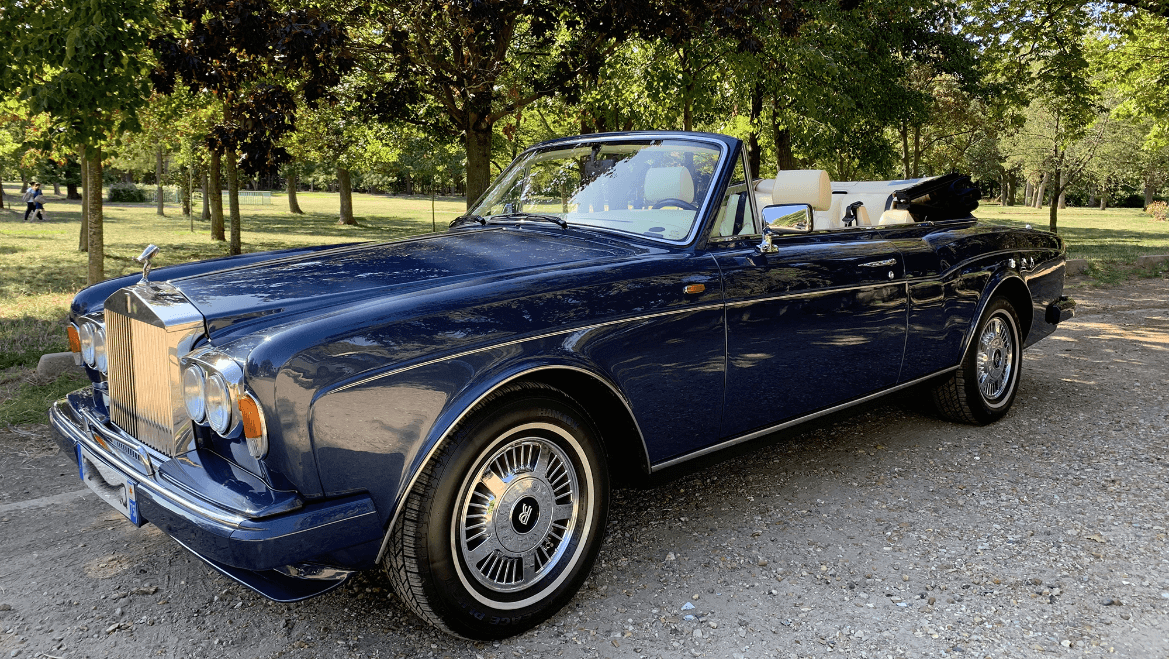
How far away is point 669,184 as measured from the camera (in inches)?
144

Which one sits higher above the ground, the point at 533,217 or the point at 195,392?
the point at 533,217

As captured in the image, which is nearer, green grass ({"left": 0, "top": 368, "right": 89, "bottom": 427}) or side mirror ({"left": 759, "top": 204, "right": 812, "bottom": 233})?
side mirror ({"left": 759, "top": 204, "right": 812, "bottom": 233})

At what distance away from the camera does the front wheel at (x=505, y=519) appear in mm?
2520

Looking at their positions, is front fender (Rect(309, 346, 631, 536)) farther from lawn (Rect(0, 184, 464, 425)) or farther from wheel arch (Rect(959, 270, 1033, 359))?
wheel arch (Rect(959, 270, 1033, 359))

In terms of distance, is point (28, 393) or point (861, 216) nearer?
point (861, 216)

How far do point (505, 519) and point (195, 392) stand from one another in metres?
1.05

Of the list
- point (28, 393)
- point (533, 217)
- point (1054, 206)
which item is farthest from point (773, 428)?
point (1054, 206)

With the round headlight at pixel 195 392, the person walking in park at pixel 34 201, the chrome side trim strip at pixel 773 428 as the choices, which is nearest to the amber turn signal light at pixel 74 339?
the round headlight at pixel 195 392

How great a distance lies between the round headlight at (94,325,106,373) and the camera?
3.13m

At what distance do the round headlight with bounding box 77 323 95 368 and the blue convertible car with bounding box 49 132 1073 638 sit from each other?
26 millimetres

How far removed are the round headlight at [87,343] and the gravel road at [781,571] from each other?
80 centimetres

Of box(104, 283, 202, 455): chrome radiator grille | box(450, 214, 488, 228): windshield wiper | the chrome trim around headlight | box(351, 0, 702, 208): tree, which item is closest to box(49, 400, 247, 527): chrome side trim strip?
box(104, 283, 202, 455): chrome radiator grille

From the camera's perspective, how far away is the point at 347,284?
9.39 ft

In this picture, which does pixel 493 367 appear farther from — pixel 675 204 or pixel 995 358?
pixel 995 358
